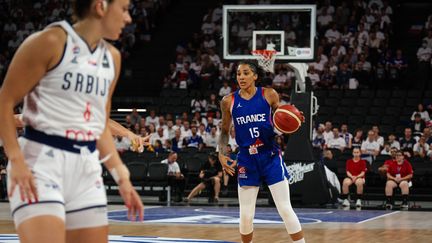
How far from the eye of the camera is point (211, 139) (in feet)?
64.9

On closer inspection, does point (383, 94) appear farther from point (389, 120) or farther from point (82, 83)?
point (82, 83)

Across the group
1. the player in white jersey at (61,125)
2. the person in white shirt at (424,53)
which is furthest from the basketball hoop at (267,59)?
the player in white jersey at (61,125)

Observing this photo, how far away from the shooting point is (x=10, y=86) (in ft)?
12.6

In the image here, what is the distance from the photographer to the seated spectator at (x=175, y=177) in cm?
1827

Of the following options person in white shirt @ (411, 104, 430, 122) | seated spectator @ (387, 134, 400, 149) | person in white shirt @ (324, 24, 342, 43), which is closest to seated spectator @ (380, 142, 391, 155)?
seated spectator @ (387, 134, 400, 149)

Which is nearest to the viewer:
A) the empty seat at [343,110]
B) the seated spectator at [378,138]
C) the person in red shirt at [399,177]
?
the person in red shirt at [399,177]

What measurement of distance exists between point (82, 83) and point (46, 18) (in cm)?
2387

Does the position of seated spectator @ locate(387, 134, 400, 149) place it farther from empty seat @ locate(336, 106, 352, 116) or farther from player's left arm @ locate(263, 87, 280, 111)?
player's left arm @ locate(263, 87, 280, 111)

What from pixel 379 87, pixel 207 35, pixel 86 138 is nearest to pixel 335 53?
pixel 379 87

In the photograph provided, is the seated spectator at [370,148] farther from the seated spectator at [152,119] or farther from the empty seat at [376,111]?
the seated spectator at [152,119]

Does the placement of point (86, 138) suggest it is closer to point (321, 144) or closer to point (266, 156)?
point (266, 156)

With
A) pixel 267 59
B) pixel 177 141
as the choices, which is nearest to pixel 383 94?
pixel 177 141

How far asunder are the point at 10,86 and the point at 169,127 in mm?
16348

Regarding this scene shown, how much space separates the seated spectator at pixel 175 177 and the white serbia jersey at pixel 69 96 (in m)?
14.3
